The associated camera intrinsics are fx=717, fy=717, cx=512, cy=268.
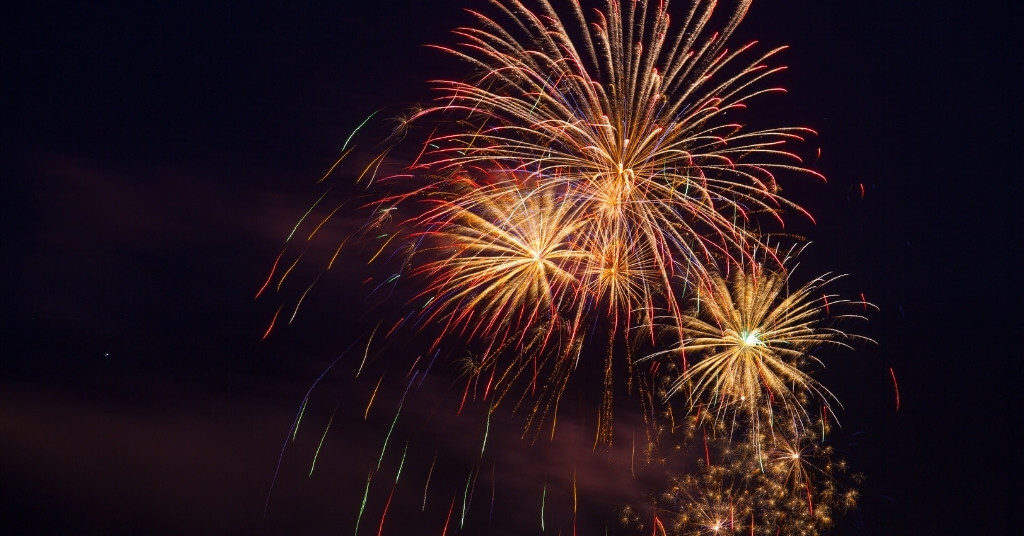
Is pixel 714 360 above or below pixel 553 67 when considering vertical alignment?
below

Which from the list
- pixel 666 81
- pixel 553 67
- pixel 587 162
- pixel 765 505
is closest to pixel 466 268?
pixel 587 162

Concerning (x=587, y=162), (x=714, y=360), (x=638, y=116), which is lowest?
(x=714, y=360)

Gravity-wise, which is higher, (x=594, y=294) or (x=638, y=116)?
(x=638, y=116)

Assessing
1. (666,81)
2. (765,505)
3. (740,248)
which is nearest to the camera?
(666,81)

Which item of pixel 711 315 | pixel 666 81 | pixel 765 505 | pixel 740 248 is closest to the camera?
pixel 666 81

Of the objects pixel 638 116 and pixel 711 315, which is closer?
pixel 638 116

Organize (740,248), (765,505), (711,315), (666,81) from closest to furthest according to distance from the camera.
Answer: (666,81)
(740,248)
(711,315)
(765,505)

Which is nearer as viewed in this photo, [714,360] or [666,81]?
[666,81]

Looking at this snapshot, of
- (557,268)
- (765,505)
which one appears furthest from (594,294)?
(765,505)

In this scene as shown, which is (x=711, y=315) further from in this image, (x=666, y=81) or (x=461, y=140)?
(x=461, y=140)

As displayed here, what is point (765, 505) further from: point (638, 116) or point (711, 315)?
point (638, 116)
